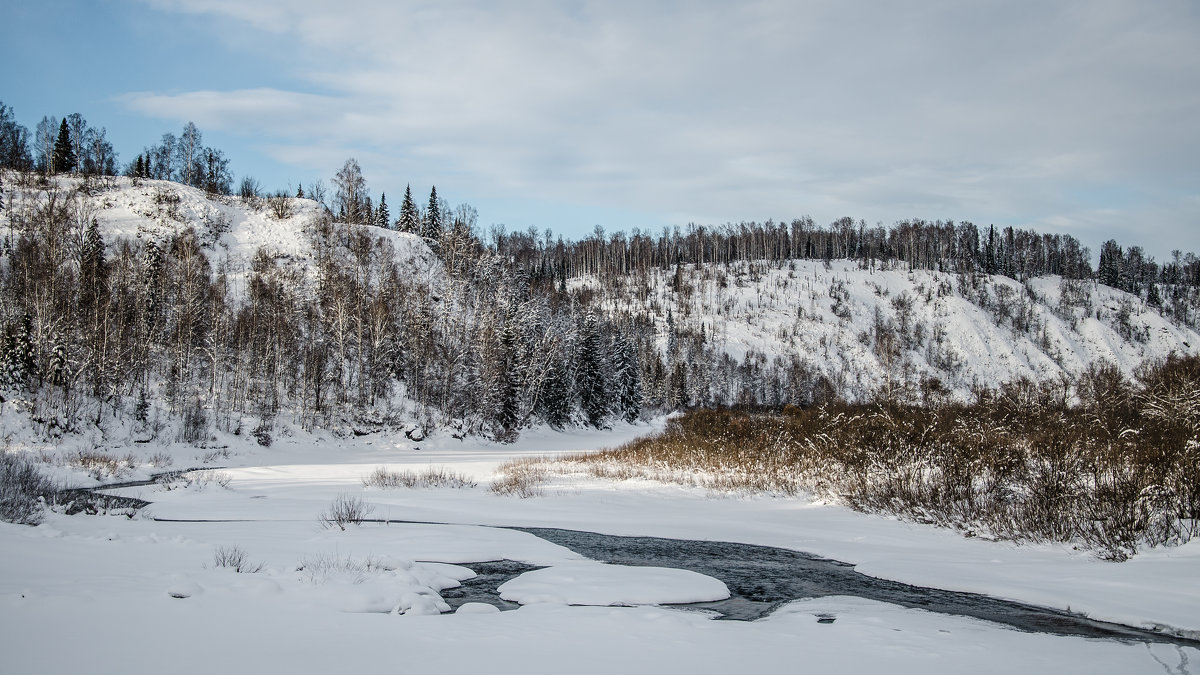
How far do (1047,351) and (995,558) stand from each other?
140 meters

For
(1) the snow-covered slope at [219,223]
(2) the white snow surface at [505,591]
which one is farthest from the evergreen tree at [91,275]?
(2) the white snow surface at [505,591]

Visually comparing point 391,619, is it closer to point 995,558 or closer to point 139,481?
point 995,558

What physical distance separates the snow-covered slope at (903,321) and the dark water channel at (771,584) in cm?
10002

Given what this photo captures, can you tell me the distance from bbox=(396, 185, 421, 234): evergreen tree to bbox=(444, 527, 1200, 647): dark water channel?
75.6 m

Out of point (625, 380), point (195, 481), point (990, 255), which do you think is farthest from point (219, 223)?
point (990, 255)

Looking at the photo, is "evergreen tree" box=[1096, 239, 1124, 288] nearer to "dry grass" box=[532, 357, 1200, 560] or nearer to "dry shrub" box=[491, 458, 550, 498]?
"dry grass" box=[532, 357, 1200, 560]

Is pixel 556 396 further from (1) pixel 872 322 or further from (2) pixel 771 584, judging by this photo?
(1) pixel 872 322

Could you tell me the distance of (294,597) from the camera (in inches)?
253

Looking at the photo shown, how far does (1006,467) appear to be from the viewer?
1267 centimetres

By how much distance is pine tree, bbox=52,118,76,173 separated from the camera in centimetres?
7244

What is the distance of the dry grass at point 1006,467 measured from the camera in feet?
33.0

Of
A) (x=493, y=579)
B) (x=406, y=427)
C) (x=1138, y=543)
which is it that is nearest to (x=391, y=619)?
(x=493, y=579)

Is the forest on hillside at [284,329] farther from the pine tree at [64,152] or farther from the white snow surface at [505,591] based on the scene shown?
the white snow surface at [505,591]

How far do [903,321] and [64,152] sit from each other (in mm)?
136710
